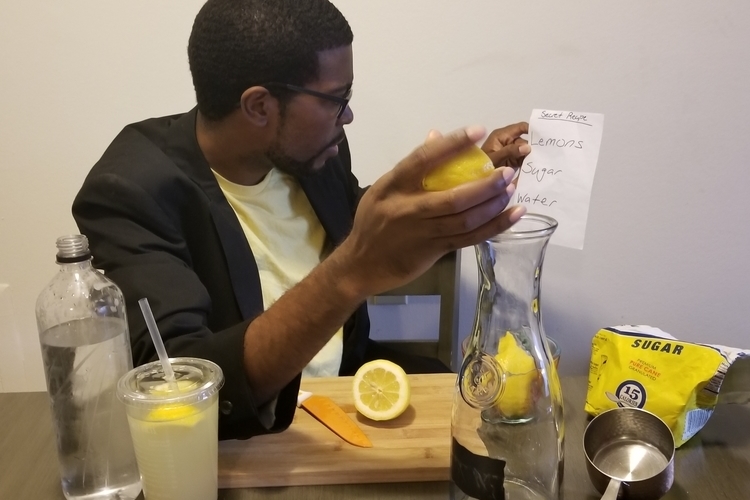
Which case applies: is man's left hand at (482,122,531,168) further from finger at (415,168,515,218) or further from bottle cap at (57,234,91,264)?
bottle cap at (57,234,91,264)

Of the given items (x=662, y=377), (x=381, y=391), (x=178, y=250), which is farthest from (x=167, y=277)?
(x=662, y=377)

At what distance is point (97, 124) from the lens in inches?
53.7

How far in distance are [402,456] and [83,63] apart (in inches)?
43.6

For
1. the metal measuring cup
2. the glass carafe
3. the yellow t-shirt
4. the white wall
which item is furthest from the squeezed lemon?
the white wall

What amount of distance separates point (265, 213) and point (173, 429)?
0.60 m

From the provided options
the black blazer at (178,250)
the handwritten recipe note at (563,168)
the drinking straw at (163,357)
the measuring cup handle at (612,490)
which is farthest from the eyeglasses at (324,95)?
the measuring cup handle at (612,490)

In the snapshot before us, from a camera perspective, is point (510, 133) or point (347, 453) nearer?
point (347, 453)

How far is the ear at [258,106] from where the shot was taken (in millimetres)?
1003

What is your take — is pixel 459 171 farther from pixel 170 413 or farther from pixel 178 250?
pixel 178 250

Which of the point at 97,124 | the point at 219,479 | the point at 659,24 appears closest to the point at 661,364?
the point at 219,479

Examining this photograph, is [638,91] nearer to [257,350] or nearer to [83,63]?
[257,350]

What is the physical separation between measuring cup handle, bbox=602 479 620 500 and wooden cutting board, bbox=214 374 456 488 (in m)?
0.16

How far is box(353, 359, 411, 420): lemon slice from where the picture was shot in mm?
762

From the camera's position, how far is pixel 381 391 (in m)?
0.78
